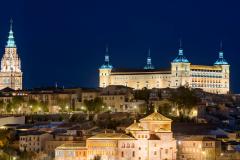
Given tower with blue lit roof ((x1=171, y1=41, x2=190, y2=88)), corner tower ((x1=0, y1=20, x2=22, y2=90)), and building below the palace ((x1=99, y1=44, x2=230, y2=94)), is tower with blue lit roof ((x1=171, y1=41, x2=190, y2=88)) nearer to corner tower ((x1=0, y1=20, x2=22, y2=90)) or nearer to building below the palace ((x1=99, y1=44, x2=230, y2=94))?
building below the palace ((x1=99, y1=44, x2=230, y2=94))

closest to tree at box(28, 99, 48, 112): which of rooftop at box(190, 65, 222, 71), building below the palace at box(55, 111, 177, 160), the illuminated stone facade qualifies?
building below the palace at box(55, 111, 177, 160)

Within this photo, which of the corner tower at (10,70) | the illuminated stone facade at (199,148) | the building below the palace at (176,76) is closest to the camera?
the illuminated stone facade at (199,148)

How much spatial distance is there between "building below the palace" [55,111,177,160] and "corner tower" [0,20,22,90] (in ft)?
123

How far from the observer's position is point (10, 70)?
8425 cm

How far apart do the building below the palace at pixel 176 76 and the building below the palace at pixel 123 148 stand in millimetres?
38313

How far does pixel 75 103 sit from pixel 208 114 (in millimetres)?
10536

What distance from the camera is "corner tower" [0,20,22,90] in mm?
84250

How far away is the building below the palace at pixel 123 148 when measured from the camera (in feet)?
154

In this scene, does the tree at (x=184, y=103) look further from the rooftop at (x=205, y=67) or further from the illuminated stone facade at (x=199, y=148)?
the rooftop at (x=205, y=67)

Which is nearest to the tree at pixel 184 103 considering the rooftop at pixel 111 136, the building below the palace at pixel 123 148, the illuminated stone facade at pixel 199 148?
the illuminated stone facade at pixel 199 148

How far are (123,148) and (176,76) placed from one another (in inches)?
1602

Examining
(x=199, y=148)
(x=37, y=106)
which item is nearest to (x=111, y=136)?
(x=199, y=148)

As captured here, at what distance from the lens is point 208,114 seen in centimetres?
6519

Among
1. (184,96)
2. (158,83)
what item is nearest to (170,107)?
(184,96)
